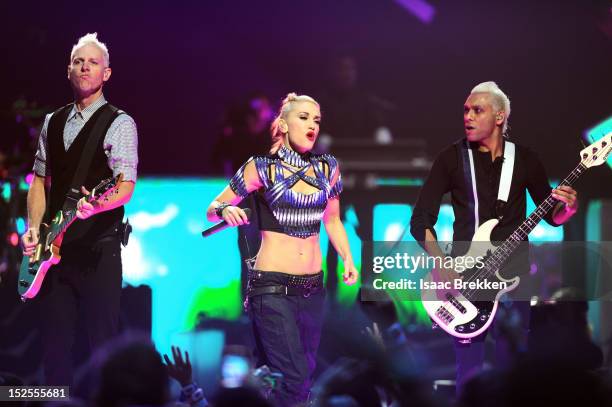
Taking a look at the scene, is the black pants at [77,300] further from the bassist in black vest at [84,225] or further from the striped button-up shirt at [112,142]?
the striped button-up shirt at [112,142]

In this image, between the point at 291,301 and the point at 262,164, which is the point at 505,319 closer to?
the point at 291,301

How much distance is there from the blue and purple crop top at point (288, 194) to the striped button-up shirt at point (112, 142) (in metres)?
0.68

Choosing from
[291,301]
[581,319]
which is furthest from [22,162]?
[581,319]

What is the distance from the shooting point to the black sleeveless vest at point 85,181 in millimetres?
5773

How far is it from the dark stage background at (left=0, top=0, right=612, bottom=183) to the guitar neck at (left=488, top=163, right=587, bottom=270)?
59.0 inches

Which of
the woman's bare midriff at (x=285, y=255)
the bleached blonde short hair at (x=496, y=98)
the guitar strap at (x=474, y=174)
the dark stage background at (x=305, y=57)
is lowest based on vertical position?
the woman's bare midriff at (x=285, y=255)

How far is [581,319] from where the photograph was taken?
6.21 meters

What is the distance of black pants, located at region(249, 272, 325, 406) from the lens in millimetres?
5285

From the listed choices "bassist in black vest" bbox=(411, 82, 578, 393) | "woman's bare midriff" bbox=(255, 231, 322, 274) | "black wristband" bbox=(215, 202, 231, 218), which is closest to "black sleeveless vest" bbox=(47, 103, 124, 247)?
"black wristband" bbox=(215, 202, 231, 218)

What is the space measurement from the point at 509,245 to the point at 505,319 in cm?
47

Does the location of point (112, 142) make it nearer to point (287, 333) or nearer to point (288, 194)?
point (288, 194)

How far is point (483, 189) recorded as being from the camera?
232 inches

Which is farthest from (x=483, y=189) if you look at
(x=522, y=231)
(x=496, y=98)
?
(x=496, y=98)

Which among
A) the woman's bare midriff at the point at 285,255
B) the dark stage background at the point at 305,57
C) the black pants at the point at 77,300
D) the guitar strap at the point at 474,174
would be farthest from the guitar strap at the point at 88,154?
the guitar strap at the point at 474,174
